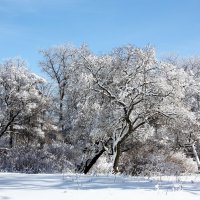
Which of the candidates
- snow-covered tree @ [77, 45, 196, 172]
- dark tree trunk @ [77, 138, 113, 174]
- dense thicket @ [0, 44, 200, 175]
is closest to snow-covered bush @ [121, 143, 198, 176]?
dense thicket @ [0, 44, 200, 175]

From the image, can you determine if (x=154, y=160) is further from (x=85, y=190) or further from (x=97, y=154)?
(x=85, y=190)

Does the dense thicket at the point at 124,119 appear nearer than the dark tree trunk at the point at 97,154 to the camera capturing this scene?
Yes

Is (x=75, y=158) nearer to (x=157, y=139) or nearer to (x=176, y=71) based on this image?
(x=157, y=139)

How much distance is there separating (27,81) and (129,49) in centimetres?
1930

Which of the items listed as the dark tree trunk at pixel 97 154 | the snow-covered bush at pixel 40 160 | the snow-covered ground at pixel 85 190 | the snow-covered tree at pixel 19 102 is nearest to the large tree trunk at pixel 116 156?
the dark tree trunk at pixel 97 154

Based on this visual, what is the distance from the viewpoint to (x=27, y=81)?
4678 cm

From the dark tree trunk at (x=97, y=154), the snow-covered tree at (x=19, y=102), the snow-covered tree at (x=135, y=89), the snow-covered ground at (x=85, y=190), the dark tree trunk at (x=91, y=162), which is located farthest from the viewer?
the snow-covered tree at (x=19, y=102)

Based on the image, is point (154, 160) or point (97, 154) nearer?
point (97, 154)

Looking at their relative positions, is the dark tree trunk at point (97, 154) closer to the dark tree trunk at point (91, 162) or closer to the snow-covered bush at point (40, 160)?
the dark tree trunk at point (91, 162)

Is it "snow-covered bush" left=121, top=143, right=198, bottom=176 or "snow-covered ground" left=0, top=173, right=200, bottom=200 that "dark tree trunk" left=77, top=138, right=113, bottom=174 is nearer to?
"snow-covered bush" left=121, top=143, right=198, bottom=176

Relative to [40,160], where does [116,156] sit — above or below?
above

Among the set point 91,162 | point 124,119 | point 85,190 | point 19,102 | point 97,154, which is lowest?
point 85,190

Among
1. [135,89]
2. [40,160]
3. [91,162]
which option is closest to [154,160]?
[91,162]
